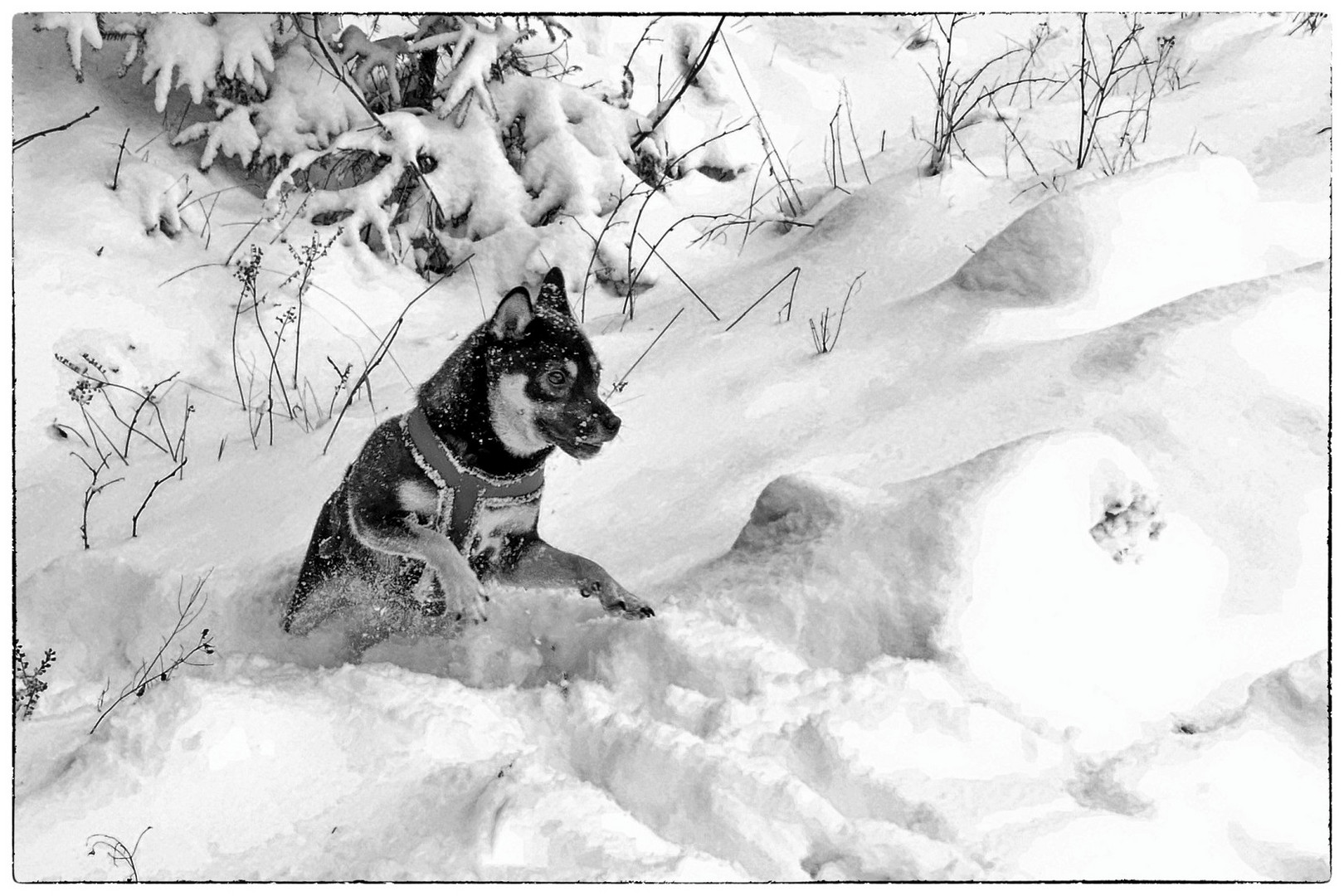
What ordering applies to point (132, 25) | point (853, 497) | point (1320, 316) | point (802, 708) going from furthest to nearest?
point (132, 25)
point (1320, 316)
point (853, 497)
point (802, 708)

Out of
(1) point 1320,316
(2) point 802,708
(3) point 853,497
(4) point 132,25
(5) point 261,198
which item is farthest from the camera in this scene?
(5) point 261,198

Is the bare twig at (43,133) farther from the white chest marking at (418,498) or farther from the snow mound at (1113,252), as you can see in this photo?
the snow mound at (1113,252)

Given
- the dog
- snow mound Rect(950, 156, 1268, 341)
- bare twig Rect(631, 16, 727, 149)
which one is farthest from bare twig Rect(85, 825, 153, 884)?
snow mound Rect(950, 156, 1268, 341)

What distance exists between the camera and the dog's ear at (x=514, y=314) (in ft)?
6.16

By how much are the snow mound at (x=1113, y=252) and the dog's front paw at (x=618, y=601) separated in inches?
38.7

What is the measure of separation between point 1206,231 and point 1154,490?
2.42ft

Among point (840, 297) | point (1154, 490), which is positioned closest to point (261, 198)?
point (840, 297)

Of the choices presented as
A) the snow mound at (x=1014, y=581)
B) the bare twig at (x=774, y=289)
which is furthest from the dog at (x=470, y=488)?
the bare twig at (x=774, y=289)

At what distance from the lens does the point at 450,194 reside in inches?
100.0

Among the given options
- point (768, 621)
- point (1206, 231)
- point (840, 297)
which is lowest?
point (768, 621)

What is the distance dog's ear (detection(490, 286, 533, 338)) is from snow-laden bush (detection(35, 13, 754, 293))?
550mm

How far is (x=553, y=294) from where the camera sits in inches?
77.2

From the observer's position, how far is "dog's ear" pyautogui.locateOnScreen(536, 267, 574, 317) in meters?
1.95

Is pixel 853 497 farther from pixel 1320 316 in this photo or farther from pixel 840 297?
pixel 1320 316
